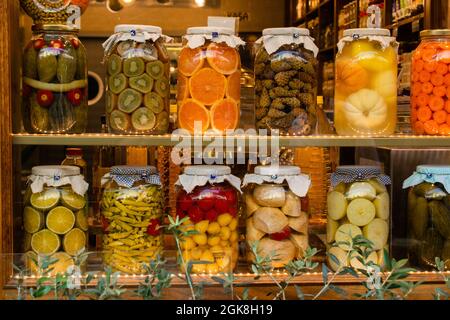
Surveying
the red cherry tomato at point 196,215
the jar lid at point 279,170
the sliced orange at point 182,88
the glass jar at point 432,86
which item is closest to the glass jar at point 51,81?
the sliced orange at point 182,88

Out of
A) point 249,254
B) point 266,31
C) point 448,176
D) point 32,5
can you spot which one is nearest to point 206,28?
point 266,31

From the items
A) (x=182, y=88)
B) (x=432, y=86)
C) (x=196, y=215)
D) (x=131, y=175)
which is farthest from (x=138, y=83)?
(x=432, y=86)

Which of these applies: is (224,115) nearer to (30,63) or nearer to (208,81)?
(208,81)

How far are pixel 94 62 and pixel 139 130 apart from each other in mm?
198

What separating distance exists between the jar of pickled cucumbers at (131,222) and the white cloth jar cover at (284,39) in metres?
0.40

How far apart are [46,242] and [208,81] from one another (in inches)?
19.1

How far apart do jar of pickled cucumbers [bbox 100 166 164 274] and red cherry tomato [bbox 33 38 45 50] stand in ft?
1.02

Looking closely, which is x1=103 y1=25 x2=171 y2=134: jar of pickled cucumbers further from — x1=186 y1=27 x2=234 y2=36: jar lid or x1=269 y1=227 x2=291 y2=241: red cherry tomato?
x1=269 y1=227 x2=291 y2=241: red cherry tomato

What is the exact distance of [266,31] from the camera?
1.65m

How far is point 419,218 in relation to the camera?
5.35 ft

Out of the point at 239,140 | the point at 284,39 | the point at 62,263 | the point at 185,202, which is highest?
the point at 284,39

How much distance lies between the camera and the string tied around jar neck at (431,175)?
63.5 inches
